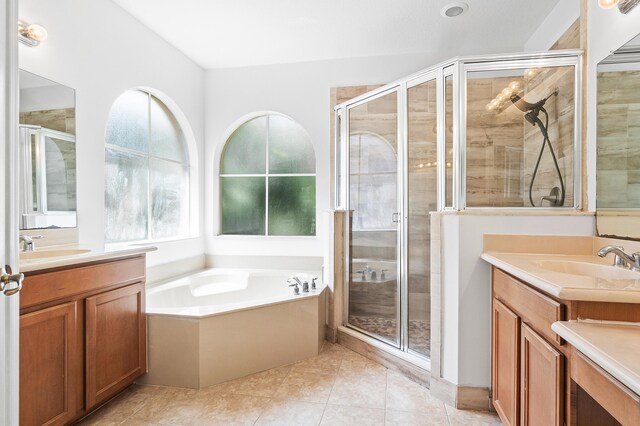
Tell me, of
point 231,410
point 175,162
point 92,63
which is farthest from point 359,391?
point 92,63

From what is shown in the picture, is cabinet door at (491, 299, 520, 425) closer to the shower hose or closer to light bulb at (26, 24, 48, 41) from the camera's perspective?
the shower hose

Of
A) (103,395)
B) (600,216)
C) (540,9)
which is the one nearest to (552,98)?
(600,216)

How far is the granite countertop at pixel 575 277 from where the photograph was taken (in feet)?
3.32

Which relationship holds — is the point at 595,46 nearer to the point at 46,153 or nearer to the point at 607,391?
the point at 607,391

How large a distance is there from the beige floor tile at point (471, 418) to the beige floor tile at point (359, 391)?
15.3 inches

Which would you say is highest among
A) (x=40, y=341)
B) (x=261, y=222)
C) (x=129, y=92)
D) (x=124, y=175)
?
(x=129, y=92)

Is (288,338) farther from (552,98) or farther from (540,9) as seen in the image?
(540,9)

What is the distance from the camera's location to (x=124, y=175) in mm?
2877

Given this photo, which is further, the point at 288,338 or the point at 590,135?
the point at 288,338

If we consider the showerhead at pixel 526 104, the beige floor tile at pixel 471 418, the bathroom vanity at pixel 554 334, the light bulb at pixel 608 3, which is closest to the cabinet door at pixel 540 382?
the bathroom vanity at pixel 554 334

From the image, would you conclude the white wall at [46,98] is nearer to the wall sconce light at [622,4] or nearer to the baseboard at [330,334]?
the baseboard at [330,334]

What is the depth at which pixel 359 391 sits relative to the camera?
85.8 inches

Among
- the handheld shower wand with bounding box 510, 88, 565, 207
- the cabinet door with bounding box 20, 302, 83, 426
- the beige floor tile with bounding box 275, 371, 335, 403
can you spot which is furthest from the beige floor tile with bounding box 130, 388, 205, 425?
the handheld shower wand with bounding box 510, 88, 565, 207

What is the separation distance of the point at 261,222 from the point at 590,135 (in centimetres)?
298
